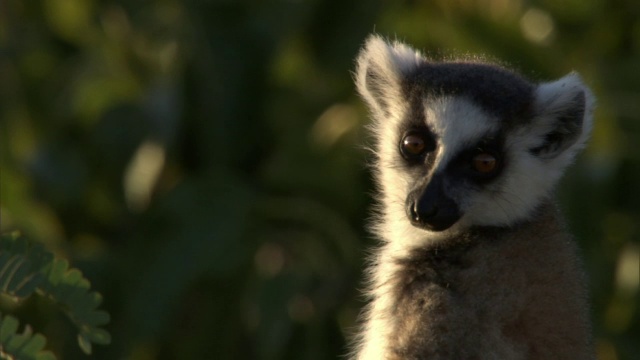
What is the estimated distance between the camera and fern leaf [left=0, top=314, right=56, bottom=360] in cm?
234

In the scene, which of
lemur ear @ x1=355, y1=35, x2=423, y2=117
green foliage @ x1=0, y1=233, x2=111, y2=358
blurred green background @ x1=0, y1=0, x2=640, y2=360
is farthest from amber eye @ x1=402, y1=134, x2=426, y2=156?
blurred green background @ x1=0, y1=0, x2=640, y2=360

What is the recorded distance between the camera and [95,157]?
7.49 m

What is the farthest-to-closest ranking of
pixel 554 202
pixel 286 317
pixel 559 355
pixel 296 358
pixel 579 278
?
pixel 296 358 → pixel 286 317 → pixel 554 202 → pixel 579 278 → pixel 559 355

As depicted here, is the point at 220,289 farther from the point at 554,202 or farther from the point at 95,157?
the point at 554,202

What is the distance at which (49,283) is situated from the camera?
2.45 metres

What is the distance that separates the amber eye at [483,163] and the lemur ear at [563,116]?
0.66 ft

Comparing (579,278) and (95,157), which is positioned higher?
(579,278)

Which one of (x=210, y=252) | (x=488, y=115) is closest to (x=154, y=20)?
(x=210, y=252)

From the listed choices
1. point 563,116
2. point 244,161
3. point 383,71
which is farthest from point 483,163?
point 244,161

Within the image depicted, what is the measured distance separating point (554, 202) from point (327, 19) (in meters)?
3.85

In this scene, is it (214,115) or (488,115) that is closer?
(488,115)

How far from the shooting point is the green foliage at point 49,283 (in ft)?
7.93

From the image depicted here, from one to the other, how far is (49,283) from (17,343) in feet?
0.48

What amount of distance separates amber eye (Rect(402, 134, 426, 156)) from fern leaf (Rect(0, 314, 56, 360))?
148 cm
